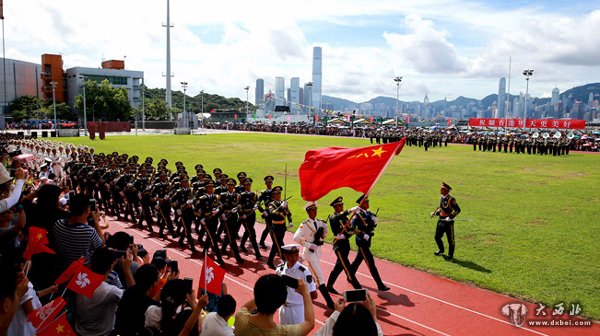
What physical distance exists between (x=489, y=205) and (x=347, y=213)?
9.99m

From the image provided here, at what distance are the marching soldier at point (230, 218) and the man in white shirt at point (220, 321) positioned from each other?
6.59m

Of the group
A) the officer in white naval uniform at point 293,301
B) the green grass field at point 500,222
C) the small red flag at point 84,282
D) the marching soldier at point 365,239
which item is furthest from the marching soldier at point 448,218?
the small red flag at point 84,282

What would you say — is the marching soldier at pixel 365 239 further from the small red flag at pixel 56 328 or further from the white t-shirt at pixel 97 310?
the small red flag at pixel 56 328

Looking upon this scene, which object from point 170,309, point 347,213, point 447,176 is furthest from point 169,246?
point 447,176

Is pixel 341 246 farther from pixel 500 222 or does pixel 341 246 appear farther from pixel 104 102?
pixel 104 102

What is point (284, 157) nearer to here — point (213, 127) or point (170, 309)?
point (170, 309)

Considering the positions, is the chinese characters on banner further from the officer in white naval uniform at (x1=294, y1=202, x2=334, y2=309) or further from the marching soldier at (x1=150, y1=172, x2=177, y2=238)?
the officer in white naval uniform at (x1=294, y1=202, x2=334, y2=309)

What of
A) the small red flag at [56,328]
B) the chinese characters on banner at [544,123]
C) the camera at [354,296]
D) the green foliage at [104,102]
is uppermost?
the green foliage at [104,102]

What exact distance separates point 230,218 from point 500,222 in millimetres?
8414

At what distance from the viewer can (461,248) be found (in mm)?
11305

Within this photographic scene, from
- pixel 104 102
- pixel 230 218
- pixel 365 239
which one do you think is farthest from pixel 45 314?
pixel 104 102

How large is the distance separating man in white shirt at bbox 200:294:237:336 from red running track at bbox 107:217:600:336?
12.6 feet

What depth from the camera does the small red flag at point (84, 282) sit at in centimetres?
426

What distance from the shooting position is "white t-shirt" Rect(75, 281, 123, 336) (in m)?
4.48
